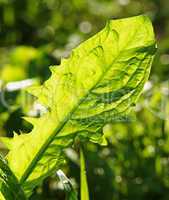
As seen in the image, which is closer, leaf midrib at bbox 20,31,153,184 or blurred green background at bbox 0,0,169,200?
leaf midrib at bbox 20,31,153,184

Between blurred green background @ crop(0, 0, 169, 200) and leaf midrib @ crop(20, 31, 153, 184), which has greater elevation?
leaf midrib @ crop(20, 31, 153, 184)

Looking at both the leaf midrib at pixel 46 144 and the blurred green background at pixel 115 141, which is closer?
the leaf midrib at pixel 46 144

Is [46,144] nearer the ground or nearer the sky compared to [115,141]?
nearer the sky

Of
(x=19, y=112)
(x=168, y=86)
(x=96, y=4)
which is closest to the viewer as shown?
(x=19, y=112)

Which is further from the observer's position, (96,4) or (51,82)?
(96,4)

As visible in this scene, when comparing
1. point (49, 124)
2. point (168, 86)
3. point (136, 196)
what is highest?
point (49, 124)

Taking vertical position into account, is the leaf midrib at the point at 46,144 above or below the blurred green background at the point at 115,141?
above

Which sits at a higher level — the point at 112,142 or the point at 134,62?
the point at 134,62

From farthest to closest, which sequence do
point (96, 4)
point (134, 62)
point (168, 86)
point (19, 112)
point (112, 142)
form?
point (96, 4) → point (168, 86) → point (112, 142) → point (19, 112) → point (134, 62)

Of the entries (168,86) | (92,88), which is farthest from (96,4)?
(92,88)

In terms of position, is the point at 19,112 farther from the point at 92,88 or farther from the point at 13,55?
the point at 13,55

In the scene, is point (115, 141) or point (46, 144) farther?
point (115, 141)
